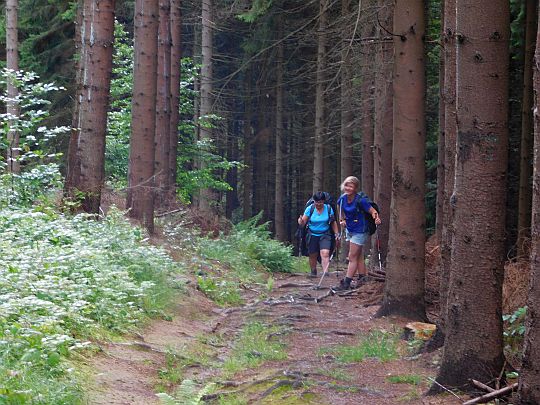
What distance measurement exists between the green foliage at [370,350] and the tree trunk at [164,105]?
11.7 m

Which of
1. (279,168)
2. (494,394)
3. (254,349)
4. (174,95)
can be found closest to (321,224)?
(254,349)

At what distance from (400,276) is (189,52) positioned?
→ 3359cm

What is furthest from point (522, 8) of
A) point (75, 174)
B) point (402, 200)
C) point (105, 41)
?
point (75, 174)

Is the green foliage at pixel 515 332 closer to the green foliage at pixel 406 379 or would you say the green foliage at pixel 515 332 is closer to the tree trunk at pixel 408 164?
the green foliage at pixel 406 379

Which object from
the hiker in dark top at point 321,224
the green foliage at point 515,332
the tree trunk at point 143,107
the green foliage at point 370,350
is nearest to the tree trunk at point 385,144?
the hiker in dark top at point 321,224

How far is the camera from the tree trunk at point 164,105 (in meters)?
20.6

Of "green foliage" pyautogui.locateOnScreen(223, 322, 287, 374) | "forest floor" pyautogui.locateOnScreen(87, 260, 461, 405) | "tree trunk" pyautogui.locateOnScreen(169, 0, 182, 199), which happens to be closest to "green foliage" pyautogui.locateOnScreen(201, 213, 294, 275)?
"tree trunk" pyautogui.locateOnScreen(169, 0, 182, 199)

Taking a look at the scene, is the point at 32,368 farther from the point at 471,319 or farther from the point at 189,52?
the point at 189,52

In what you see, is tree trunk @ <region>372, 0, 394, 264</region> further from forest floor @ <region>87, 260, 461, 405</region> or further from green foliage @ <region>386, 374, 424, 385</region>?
green foliage @ <region>386, 374, 424, 385</region>

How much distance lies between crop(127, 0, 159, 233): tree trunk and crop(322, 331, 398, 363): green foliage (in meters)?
6.85

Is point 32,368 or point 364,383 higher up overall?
point 32,368

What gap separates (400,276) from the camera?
34.6 ft

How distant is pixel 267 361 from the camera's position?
8.49m

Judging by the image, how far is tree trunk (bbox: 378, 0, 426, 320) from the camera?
34.3 ft
